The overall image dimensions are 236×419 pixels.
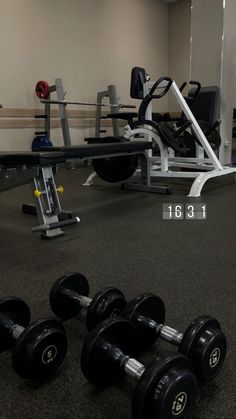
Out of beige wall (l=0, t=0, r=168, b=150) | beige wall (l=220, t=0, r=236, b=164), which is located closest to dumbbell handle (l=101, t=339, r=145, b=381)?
beige wall (l=220, t=0, r=236, b=164)

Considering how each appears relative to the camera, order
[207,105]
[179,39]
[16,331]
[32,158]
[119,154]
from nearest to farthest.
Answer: [16,331], [32,158], [119,154], [207,105], [179,39]

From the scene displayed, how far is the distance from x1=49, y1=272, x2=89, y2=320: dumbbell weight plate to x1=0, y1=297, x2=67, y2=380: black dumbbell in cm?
13

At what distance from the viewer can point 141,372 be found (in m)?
0.71

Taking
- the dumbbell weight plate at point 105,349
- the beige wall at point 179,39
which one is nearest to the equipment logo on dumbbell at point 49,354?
the dumbbell weight plate at point 105,349

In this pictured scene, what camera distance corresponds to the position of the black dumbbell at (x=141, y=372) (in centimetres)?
64

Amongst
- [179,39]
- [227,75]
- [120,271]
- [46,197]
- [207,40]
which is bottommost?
[120,271]

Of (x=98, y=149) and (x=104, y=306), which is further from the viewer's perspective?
(x=98, y=149)

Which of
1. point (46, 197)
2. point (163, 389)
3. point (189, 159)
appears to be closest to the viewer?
point (163, 389)

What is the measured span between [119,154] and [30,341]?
1890mm

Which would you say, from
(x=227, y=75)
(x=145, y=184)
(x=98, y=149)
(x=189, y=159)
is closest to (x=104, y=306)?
(x=98, y=149)

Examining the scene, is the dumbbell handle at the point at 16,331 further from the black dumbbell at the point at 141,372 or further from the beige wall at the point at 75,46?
the beige wall at the point at 75,46

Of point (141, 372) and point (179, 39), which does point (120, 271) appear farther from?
point (179, 39)

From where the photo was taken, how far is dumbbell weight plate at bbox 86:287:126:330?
0.96 m

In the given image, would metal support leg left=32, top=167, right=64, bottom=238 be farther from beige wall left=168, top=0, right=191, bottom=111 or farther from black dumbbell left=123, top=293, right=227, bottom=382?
beige wall left=168, top=0, right=191, bottom=111
